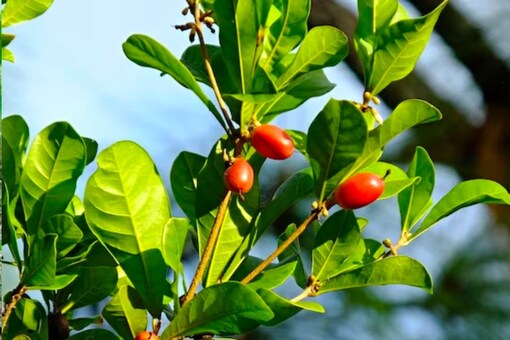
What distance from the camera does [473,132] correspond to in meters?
1.63

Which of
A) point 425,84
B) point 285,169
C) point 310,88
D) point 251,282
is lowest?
point 285,169

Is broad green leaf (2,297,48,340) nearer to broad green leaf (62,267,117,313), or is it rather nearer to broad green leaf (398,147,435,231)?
broad green leaf (62,267,117,313)

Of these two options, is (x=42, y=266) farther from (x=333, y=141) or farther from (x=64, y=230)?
(x=333, y=141)

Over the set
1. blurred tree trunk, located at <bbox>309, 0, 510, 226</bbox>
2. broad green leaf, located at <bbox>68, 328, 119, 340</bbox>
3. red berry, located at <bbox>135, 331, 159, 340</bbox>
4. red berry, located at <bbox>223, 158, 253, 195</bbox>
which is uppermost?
red berry, located at <bbox>223, 158, 253, 195</bbox>

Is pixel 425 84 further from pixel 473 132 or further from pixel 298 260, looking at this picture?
pixel 298 260

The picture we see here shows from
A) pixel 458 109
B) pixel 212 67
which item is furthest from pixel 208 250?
pixel 458 109

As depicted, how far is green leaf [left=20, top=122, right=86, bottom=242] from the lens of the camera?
0.50m

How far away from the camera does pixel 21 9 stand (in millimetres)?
565

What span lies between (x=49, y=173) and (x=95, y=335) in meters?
0.10

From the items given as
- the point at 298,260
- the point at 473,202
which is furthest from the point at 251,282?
the point at 473,202

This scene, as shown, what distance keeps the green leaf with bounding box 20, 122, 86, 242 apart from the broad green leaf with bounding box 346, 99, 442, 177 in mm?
166

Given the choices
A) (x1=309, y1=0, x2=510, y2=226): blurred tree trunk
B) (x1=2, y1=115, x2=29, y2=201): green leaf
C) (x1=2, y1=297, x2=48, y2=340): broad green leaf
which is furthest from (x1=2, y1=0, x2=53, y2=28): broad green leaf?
Result: (x1=309, y1=0, x2=510, y2=226): blurred tree trunk

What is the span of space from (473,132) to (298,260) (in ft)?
3.82

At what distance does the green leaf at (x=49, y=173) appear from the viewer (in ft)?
1.65
